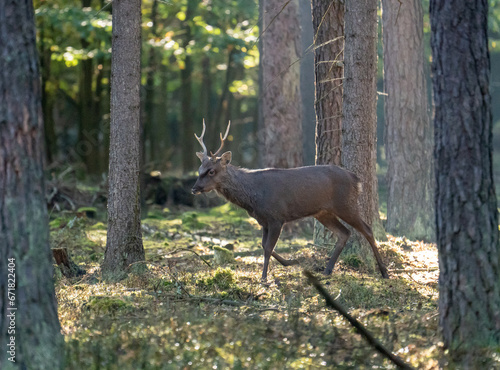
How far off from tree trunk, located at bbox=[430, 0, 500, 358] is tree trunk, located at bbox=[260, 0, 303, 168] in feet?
35.5

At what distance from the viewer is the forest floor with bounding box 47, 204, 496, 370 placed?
575 cm

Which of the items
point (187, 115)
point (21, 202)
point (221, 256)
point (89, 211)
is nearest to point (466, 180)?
point (21, 202)

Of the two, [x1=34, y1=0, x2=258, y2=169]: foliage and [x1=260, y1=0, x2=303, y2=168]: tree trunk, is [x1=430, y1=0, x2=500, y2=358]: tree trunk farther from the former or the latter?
[x1=34, y1=0, x2=258, y2=169]: foliage

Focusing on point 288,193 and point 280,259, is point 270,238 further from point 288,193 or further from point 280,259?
point 288,193

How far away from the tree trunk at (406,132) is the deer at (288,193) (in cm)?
551

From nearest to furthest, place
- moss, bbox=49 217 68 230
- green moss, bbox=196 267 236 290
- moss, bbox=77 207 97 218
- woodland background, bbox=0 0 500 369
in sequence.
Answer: woodland background, bbox=0 0 500 369 < green moss, bbox=196 267 236 290 < moss, bbox=49 217 68 230 < moss, bbox=77 207 97 218

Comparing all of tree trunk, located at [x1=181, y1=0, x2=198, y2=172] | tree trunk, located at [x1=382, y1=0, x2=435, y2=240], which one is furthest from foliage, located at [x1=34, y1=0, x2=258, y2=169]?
tree trunk, located at [x1=382, y1=0, x2=435, y2=240]

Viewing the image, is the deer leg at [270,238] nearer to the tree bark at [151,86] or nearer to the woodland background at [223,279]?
the woodland background at [223,279]

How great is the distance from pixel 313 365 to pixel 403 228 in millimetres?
11209

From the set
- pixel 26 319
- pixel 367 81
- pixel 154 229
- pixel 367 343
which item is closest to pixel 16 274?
pixel 26 319

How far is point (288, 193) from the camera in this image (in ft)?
36.4

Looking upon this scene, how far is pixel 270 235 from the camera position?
1096 centimetres

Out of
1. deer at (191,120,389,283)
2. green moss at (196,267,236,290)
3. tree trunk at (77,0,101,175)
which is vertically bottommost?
green moss at (196,267,236,290)

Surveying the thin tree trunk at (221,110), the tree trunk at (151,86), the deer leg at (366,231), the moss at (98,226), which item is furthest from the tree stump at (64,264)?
the thin tree trunk at (221,110)
